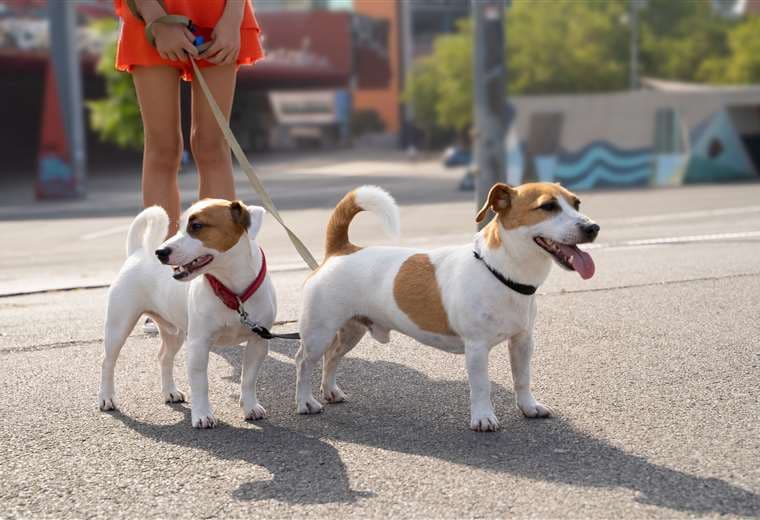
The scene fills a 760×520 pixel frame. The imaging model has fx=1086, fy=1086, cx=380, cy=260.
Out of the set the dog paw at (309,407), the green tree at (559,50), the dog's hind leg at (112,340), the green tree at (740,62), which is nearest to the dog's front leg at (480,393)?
the dog paw at (309,407)

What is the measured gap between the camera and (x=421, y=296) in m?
3.95

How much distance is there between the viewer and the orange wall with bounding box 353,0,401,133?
73.2m

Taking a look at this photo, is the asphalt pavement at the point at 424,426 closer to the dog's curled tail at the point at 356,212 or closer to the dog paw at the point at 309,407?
the dog paw at the point at 309,407

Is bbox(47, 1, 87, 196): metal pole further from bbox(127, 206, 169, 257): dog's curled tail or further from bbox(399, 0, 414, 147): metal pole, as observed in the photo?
bbox(399, 0, 414, 147): metal pole

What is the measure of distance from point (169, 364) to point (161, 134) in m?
1.52

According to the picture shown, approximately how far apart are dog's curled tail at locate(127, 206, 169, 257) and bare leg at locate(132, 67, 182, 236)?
3.04ft

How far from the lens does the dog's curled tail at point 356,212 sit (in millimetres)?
4258

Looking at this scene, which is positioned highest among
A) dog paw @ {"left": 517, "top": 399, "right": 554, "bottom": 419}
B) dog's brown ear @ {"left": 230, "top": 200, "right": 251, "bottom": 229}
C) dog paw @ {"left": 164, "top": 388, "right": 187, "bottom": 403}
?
dog's brown ear @ {"left": 230, "top": 200, "right": 251, "bottom": 229}

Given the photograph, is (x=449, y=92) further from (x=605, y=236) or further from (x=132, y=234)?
A: (x=132, y=234)

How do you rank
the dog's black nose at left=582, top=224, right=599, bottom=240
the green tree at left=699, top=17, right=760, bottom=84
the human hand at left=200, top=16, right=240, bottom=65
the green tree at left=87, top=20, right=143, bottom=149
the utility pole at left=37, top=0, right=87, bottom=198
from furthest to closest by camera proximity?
the green tree at left=699, top=17, right=760, bottom=84
the green tree at left=87, top=20, right=143, bottom=149
the utility pole at left=37, top=0, right=87, bottom=198
the human hand at left=200, top=16, right=240, bottom=65
the dog's black nose at left=582, top=224, right=599, bottom=240

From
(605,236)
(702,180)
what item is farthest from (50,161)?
(605,236)

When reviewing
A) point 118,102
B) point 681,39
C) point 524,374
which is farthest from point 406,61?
point 524,374

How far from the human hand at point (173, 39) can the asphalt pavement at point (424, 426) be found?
4.61 ft

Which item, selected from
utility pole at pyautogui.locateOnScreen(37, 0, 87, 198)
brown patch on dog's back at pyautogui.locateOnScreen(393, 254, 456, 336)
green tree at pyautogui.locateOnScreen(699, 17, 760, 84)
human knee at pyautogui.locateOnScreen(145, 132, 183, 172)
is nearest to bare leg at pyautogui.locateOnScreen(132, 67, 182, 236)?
human knee at pyautogui.locateOnScreen(145, 132, 183, 172)
